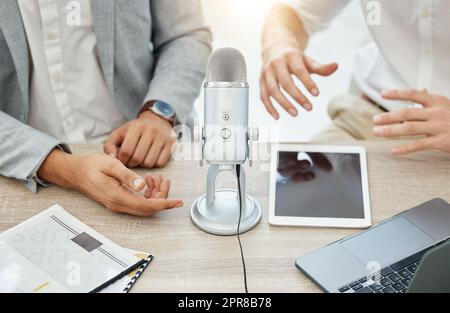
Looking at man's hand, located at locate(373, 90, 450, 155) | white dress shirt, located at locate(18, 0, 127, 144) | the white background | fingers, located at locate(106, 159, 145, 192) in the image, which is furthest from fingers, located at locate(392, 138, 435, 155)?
the white background

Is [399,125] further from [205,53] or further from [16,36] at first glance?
[16,36]

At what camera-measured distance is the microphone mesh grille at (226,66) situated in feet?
2.81

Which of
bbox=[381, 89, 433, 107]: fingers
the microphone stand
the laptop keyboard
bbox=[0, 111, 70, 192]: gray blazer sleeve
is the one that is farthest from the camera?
bbox=[381, 89, 433, 107]: fingers

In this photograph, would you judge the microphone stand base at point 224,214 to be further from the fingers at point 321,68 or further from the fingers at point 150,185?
the fingers at point 321,68

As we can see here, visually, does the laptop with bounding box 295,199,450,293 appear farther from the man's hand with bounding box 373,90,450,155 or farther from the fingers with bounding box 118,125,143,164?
the fingers with bounding box 118,125,143,164

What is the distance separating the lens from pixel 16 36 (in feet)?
3.81

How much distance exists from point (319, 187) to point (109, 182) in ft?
1.23

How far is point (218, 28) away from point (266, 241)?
7.08ft

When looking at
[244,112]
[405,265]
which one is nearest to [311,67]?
[244,112]

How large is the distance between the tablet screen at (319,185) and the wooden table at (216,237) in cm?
3

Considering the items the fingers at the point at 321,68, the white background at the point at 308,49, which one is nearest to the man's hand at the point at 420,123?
the fingers at the point at 321,68

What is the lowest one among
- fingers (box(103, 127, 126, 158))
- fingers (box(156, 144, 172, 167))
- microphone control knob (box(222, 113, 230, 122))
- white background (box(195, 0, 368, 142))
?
white background (box(195, 0, 368, 142))

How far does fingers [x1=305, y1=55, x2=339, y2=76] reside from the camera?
1186 mm

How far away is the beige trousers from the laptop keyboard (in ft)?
2.02
